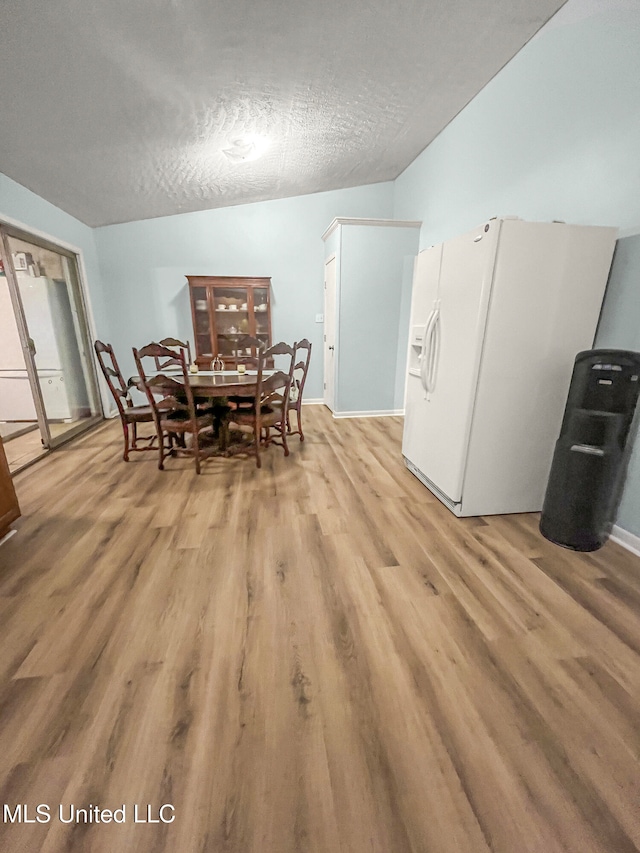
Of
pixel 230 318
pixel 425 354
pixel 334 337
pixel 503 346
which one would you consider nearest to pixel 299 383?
pixel 334 337

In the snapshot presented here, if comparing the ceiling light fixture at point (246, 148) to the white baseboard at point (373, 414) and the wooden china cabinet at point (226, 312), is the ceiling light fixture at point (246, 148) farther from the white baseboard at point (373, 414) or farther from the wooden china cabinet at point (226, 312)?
the white baseboard at point (373, 414)

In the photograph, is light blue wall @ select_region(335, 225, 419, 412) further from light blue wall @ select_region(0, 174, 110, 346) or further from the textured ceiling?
light blue wall @ select_region(0, 174, 110, 346)

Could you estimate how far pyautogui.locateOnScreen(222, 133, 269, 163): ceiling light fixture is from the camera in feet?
9.29

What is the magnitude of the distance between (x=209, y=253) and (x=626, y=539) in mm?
5137

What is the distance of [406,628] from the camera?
1.38 metres

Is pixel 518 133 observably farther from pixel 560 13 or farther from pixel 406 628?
pixel 406 628

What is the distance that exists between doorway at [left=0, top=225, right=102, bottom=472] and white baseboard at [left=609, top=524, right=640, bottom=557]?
14.8ft

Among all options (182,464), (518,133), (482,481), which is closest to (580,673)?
(482,481)

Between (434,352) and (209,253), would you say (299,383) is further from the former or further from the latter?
(209,253)

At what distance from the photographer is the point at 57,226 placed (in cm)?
359

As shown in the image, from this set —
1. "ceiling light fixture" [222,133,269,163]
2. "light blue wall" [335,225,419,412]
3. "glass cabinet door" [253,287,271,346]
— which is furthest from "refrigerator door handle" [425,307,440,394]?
"glass cabinet door" [253,287,271,346]

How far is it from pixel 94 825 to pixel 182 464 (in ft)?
7.73

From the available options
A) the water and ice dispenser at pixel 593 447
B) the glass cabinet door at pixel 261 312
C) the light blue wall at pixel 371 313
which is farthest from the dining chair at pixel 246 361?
the water and ice dispenser at pixel 593 447

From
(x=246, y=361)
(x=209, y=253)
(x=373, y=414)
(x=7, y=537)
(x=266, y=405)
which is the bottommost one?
(x=7, y=537)
